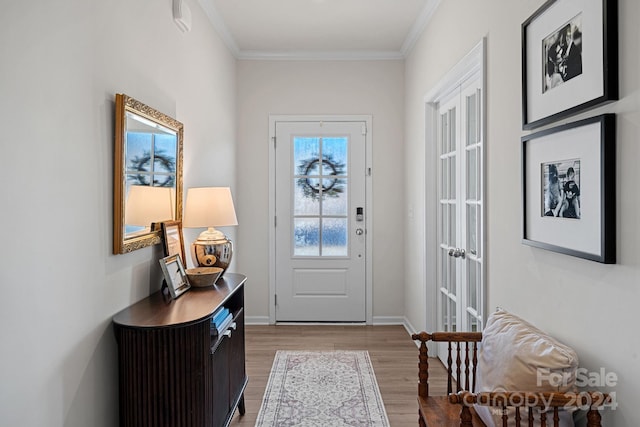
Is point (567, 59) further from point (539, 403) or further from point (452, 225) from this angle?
point (452, 225)

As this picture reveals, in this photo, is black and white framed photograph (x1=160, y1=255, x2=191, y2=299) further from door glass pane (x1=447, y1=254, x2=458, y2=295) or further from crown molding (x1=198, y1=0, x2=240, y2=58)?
crown molding (x1=198, y1=0, x2=240, y2=58)

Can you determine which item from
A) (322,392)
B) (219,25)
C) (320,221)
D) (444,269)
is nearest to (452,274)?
(444,269)

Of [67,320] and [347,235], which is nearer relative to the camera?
[67,320]

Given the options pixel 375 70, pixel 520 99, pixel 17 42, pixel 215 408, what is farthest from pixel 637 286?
pixel 375 70

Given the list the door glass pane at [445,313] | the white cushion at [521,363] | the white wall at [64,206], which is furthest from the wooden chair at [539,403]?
the door glass pane at [445,313]

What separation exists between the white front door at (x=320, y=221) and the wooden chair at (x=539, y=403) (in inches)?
129

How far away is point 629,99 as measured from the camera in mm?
1290

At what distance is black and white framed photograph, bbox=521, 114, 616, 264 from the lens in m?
1.35

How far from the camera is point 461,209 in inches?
121

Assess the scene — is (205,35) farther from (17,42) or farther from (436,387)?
(436,387)

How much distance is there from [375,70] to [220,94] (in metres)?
1.63

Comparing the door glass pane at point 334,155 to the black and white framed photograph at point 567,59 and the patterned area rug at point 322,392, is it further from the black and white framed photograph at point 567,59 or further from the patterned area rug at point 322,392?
the black and white framed photograph at point 567,59

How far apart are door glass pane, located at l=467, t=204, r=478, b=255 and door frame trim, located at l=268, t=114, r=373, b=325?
5.74 feet

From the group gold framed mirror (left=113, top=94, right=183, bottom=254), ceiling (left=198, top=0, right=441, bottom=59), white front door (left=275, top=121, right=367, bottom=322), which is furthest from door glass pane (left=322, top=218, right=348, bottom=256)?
gold framed mirror (left=113, top=94, right=183, bottom=254)
